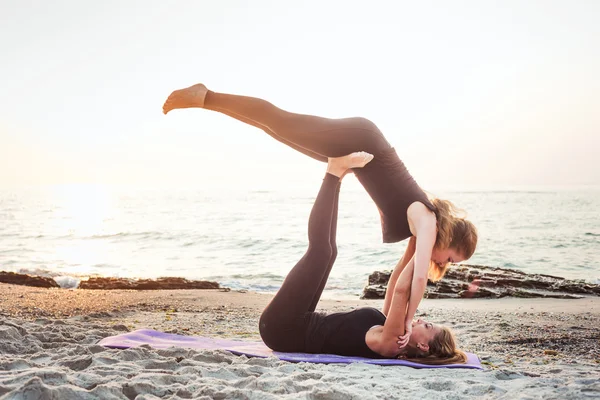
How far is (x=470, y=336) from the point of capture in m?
5.40

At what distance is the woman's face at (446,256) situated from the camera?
13.5ft

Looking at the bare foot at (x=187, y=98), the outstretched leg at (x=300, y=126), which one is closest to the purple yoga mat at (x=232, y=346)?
the outstretched leg at (x=300, y=126)

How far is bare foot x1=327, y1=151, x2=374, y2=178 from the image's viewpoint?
420 centimetres

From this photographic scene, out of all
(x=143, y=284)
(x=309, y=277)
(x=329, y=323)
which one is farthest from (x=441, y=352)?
(x=143, y=284)

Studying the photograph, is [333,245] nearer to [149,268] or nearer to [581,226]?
[149,268]

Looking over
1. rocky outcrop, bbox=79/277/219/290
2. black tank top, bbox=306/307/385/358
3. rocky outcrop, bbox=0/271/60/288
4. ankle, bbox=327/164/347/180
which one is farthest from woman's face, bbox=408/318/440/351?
rocky outcrop, bbox=0/271/60/288

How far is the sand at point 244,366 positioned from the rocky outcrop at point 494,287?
198 centimetres

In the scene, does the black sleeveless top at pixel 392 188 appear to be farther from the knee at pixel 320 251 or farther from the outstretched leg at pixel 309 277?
the knee at pixel 320 251

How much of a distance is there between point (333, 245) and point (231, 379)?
1.42 metres

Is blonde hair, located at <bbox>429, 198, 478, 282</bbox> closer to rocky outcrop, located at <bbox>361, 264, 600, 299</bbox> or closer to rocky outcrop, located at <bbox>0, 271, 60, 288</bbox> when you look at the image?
rocky outcrop, located at <bbox>361, 264, 600, 299</bbox>

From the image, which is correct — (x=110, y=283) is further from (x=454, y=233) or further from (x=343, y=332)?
(x=454, y=233)

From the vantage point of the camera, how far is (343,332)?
4.19 m

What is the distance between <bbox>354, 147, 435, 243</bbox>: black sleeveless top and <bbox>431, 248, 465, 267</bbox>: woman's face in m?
0.31

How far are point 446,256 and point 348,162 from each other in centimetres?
103
